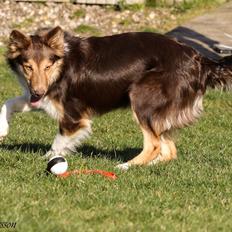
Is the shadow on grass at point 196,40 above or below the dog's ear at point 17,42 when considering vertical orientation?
below

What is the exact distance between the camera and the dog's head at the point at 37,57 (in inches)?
300

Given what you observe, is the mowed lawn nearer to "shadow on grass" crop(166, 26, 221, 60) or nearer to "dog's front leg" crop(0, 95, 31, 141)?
"dog's front leg" crop(0, 95, 31, 141)

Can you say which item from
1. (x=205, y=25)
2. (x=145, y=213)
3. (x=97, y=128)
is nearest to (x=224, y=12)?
(x=205, y=25)

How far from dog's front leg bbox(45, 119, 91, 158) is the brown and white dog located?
11mm

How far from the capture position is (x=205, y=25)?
1781 cm

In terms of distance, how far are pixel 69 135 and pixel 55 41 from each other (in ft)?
3.60

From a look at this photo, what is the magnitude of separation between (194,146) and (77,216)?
4.31 metres

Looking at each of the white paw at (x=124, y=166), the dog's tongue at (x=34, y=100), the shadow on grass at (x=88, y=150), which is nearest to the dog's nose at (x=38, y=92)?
the dog's tongue at (x=34, y=100)

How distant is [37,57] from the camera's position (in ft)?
25.3

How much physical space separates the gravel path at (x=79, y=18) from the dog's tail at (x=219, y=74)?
991 centimetres

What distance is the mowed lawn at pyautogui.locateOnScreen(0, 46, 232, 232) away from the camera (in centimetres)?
545

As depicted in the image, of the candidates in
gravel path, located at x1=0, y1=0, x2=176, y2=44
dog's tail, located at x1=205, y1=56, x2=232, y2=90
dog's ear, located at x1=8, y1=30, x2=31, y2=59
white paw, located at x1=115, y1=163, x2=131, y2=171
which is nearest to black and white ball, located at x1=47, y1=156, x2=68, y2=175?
white paw, located at x1=115, y1=163, x2=131, y2=171

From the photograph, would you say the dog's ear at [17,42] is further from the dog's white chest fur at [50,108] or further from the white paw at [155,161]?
the white paw at [155,161]

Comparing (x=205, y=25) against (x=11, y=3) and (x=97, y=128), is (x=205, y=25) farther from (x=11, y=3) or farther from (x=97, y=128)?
(x=97, y=128)
